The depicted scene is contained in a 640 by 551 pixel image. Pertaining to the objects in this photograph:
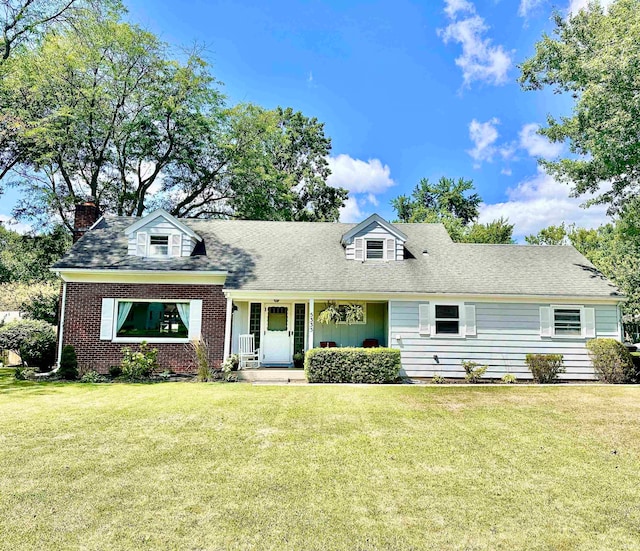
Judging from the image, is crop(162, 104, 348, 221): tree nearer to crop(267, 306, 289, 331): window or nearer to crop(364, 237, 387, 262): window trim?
crop(364, 237, 387, 262): window trim

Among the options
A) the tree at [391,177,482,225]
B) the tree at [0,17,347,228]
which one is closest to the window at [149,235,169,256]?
the tree at [0,17,347,228]

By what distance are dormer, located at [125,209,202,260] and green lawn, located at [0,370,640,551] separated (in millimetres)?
6808

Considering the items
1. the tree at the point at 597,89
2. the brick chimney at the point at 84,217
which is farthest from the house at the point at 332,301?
the tree at the point at 597,89

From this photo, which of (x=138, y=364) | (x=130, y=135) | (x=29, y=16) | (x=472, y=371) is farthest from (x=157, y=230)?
(x=472, y=371)

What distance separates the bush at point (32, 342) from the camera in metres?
13.5

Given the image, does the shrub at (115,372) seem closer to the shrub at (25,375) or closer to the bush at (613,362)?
the shrub at (25,375)

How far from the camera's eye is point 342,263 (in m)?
14.6

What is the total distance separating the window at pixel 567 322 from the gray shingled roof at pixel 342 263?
61 cm

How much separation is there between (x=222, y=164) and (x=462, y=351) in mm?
18900

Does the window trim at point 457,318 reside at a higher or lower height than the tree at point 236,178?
lower

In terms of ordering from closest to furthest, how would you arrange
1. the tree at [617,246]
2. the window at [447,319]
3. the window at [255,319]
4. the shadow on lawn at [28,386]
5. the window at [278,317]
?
the shadow on lawn at [28,386] → the window at [447,319] → the window at [255,319] → the window at [278,317] → the tree at [617,246]

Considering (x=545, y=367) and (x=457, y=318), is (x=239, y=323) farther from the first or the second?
(x=545, y=367)

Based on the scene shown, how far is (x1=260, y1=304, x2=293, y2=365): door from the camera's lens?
45.6 feet

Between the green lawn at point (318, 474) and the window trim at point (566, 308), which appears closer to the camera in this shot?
the green lawn at point (318, 474)
